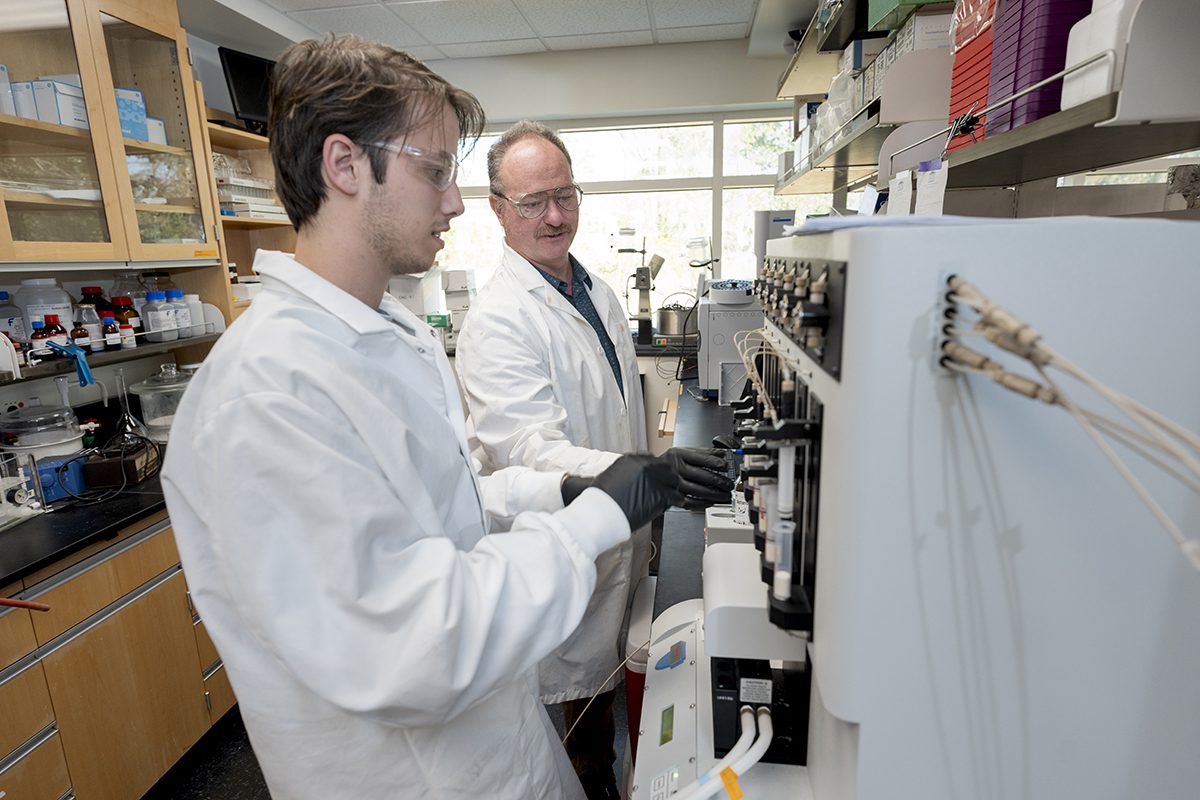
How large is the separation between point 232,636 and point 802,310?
825 millimetres

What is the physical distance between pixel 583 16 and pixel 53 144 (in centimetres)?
261

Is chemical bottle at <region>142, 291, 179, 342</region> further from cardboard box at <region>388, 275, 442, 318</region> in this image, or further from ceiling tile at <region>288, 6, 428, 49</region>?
ceiling tile at <region>288, 6, 428, 49</region>

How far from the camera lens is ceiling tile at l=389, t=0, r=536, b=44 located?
3.27 m

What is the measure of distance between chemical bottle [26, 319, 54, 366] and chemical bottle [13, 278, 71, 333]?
0.03 metres

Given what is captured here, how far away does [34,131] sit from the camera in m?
1.87

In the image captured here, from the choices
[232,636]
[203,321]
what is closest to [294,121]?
[232,636]

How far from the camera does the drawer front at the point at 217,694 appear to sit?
6.40 feet

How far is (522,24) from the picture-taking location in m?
3.59

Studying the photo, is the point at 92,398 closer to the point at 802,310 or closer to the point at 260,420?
the point at 260,420

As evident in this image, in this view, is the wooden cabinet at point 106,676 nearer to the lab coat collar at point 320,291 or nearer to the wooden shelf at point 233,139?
the lab coat collar at point 320,291

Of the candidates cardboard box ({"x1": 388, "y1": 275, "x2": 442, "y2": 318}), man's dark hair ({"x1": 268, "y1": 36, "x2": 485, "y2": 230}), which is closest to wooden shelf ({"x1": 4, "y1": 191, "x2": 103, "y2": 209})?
man's dark hair ({"x1": 268, "y1": 36, "x2": 485, "y2": 230})

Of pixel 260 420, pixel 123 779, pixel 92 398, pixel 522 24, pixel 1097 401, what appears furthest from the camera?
pixel 522 24

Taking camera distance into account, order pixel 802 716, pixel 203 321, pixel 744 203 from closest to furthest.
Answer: pixel 802 716 → pixel 203 321 → pixel 744 203

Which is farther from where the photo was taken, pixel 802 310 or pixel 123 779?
pixel 123 779
